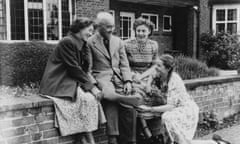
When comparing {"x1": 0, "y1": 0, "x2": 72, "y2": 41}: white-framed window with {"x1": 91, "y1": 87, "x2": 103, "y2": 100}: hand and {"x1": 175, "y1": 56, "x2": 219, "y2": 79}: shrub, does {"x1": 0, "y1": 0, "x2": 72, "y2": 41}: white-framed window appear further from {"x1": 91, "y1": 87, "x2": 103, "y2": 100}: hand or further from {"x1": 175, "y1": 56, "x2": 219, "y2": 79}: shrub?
{"x1": 91, "y1": 87, "x2": 103, "y2": 100}: hand

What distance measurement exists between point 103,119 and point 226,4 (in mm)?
16015

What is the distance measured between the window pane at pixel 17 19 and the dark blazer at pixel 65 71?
6.79m

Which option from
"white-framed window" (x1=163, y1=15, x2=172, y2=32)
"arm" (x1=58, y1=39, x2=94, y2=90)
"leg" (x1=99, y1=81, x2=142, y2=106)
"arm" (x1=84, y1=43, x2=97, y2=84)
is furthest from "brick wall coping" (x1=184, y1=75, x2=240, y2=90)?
"white-framed window" (x1=163, y1=15, x2=172, y2=32)

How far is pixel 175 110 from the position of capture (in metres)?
4.46

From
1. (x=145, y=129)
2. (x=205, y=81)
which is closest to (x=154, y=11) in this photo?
(x=205, y=81)

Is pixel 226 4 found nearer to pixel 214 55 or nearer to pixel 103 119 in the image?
pixel 214 55

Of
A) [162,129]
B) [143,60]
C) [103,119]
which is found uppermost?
[143,60]

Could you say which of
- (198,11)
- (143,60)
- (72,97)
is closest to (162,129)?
(143,60)

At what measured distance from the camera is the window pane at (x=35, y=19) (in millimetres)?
10797

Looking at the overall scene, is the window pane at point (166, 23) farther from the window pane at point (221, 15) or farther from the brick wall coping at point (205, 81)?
the brick wall coping at point (205, 81)

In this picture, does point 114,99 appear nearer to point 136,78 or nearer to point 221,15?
point 136,78

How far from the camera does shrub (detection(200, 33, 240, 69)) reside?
1308 cm

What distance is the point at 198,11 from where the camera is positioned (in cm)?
1783

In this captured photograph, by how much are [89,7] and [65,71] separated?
8370 millimetres
